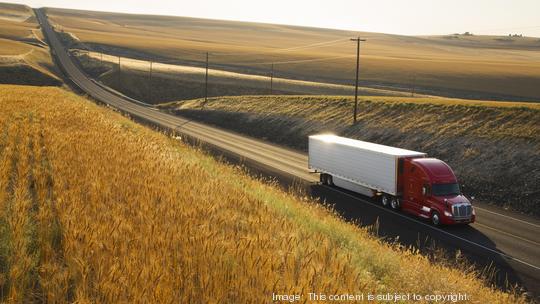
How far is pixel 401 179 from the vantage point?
84.2 ft

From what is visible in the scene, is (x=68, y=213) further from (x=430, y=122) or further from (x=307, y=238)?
(x=430, y=122)

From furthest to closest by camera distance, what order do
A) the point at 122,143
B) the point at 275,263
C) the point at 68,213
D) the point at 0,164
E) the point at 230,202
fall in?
1. the point at 122,143
2. the point at 0,164
3. the point at 230,202
4. the point at 68,213
5. the point at 275,263

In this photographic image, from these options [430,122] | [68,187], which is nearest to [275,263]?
[68,187]

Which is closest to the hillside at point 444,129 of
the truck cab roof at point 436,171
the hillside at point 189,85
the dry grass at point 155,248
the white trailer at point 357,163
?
the truck cab roof at point 436,171

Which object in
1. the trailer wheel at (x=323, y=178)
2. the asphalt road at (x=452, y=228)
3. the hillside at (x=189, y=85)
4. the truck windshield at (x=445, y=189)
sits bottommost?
the asphalt road at (x=452, y=228)

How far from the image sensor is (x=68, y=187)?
891cm

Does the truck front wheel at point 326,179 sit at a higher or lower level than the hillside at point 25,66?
lower

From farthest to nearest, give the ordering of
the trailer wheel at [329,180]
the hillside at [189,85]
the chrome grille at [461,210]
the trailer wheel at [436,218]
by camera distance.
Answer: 1. the hillside at [189,85]
2. the trailer wheel at [329,180]
3. the trailer wheel at [436,218]
4. the chrome grille at [461,210]

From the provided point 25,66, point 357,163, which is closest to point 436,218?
point 357,163

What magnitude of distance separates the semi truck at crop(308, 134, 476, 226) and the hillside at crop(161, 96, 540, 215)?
6925 mm

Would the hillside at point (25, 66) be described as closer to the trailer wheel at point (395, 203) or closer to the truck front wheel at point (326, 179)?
the truck front wheel at point (326, 179)

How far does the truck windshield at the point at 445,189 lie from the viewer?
23891mm

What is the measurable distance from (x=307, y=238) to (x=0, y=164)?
22.0ft

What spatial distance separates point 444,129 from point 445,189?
17993mm
